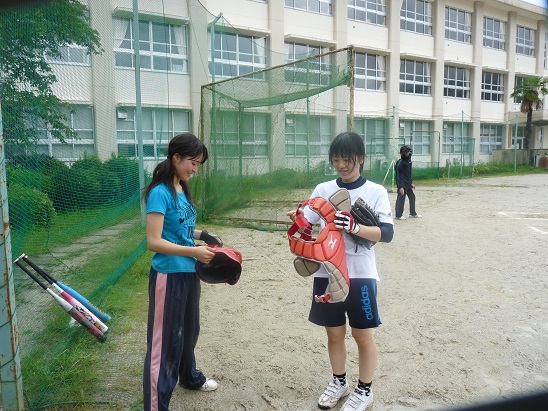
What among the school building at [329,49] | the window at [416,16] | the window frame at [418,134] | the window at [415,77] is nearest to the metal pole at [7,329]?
the school building at [329,49]

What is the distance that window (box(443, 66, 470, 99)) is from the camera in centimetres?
2656

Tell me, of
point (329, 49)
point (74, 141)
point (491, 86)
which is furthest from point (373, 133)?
point (74, 141)

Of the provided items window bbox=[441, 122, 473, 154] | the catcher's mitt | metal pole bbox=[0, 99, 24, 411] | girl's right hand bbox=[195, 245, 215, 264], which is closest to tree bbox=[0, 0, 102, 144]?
metal pole bbox=[0, 99, 24, 411]

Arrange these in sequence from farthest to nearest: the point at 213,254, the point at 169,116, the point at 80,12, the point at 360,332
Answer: the point at 169,116 < the point at 80,12 < the point at 360,332 < the point at 213,254

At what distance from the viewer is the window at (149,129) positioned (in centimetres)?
584

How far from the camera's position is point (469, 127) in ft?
90.9

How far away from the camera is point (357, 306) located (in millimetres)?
2570

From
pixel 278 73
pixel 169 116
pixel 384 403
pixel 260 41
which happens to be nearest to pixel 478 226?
pixel 278 73

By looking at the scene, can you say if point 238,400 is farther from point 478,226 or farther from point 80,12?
point 478,226

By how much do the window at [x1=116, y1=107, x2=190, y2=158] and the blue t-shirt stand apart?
11.3 ft

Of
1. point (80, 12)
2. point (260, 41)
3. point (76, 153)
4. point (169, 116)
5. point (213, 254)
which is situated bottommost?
point (213, 254)

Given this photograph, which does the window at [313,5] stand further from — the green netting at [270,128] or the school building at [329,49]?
the green netting at [270,128]

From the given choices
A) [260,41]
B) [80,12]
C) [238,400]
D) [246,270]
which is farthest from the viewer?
[260,41]

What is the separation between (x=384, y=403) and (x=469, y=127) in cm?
2783
